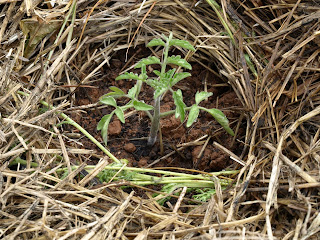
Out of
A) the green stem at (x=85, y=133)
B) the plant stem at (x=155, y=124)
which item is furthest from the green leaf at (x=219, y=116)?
the green stem at (x=85, y=133)

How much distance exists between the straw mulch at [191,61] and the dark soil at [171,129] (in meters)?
0.09

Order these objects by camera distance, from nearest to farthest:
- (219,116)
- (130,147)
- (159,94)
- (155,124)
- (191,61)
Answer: (159,94)
(219,116)
(155,124)
(130,147)
(191,61)

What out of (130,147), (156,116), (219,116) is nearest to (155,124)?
(156,116)

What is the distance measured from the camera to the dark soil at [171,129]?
249 cm

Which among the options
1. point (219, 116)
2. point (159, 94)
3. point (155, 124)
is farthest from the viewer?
point (155, 124)

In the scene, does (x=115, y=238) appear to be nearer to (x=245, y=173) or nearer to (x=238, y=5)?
(x=245, y=173)

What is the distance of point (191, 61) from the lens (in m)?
2.91

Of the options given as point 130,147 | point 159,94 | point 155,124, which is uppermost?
point 159,94

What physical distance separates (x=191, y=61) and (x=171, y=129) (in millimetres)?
544

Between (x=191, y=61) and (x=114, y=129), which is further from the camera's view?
(x=191, y=61)

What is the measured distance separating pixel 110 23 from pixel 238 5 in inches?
31.1

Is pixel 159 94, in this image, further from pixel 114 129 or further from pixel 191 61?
pixel 191 61

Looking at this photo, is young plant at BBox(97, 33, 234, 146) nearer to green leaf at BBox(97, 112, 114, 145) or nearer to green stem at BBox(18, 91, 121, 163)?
green leaf at BBox(97, 112, 114, 145)

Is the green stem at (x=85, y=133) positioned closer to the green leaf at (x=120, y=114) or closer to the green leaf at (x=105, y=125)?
the green leaf at (x=105, y=125)
